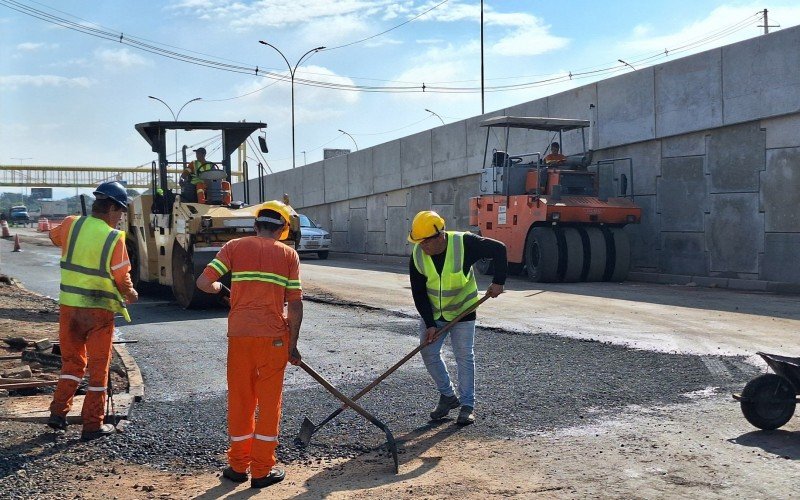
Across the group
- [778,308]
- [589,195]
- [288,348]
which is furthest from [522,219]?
[288,348]

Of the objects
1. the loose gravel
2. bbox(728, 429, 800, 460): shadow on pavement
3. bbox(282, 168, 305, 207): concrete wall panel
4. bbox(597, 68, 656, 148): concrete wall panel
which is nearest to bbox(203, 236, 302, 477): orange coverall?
the loose gravel

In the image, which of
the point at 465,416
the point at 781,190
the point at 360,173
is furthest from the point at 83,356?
the point at 360,173

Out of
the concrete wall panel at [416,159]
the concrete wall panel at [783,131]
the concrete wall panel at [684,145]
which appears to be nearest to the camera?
the concrete wall panel at [783,131]

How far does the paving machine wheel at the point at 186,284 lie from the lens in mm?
13367

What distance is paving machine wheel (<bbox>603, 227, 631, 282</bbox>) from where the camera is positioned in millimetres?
18281

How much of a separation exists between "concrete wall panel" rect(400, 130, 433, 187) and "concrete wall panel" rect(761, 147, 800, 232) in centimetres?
1333

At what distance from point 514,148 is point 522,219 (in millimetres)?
5576

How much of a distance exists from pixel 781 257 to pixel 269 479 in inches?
520

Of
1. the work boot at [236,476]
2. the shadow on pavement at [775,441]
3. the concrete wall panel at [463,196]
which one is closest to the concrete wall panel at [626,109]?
the concrete wall panel at [463,196]

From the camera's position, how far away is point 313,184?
38.2 metres

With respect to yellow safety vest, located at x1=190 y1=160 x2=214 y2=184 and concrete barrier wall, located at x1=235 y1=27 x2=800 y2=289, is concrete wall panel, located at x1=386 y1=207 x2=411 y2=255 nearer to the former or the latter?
concrete barrier wall, located at x1=235 y1=27 x2=800 y2=289

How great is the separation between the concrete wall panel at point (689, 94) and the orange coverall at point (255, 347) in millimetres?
14076

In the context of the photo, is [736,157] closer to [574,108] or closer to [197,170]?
[574,108]

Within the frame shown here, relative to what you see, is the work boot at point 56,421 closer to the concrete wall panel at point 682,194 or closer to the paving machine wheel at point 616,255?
the paving machine wheel at point 616,255
